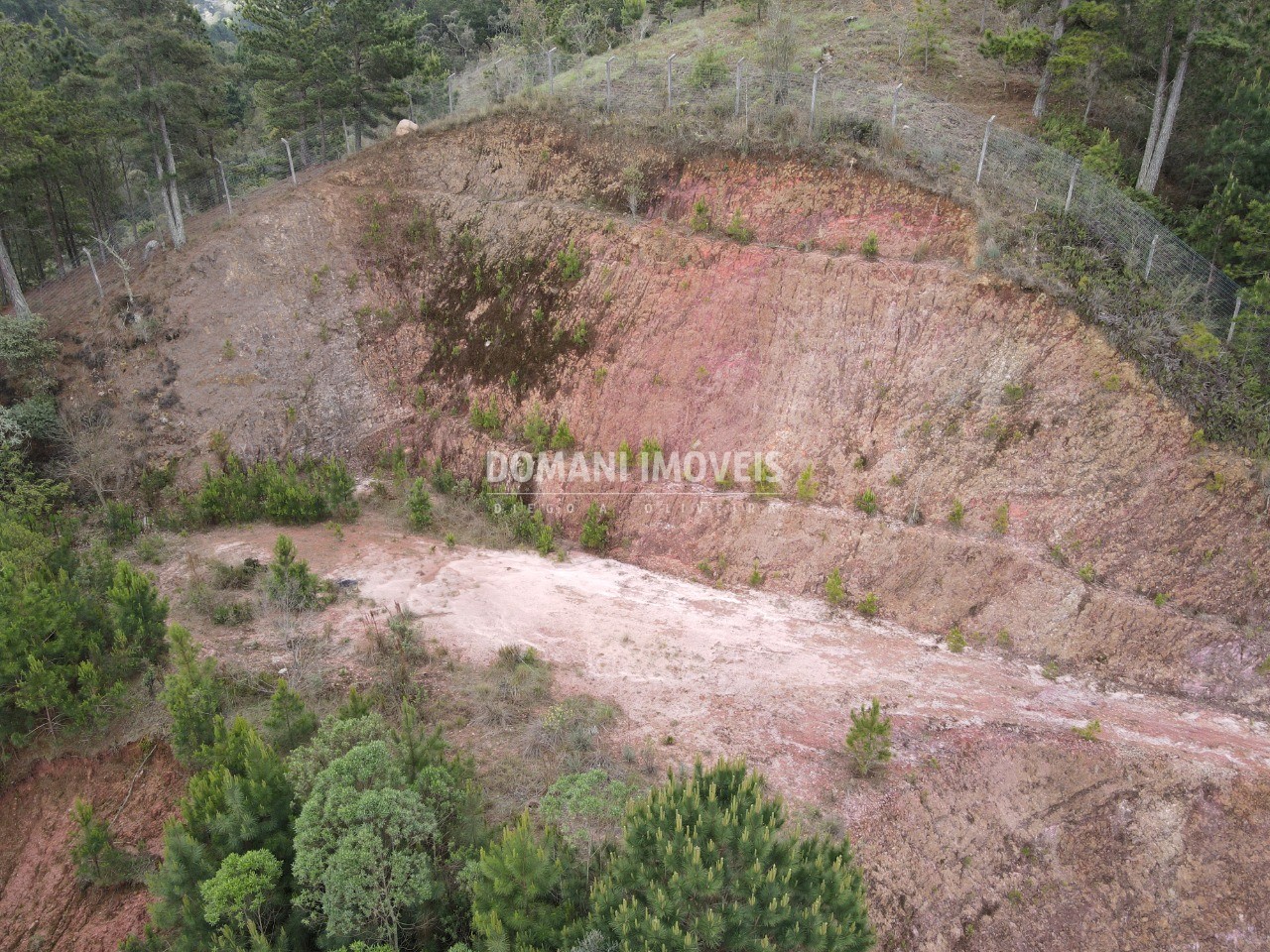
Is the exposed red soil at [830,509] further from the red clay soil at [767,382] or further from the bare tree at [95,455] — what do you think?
the bare tree at [95,455]

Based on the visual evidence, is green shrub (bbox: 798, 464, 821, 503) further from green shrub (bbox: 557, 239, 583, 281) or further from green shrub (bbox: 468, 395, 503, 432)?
green shrub (bbox: 557, 239, 583, 281)

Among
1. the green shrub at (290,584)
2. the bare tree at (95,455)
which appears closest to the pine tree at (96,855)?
the green shrub at (290,584)

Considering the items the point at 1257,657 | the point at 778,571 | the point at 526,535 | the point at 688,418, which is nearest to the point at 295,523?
the point at 526,535

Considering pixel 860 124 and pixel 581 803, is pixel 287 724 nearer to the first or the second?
pixel 581 803

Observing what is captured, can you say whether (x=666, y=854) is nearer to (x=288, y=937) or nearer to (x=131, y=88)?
(x=288, y=937)

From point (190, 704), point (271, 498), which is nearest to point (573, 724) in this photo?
point (190, 704)

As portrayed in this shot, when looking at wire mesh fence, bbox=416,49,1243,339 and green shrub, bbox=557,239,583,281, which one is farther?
green shrub, bbox=557,239,583,281

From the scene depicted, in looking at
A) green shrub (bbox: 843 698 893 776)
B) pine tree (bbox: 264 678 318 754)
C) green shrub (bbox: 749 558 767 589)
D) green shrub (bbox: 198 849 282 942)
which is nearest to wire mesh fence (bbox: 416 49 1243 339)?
green shrub (bbox: 749 558 767 589)
